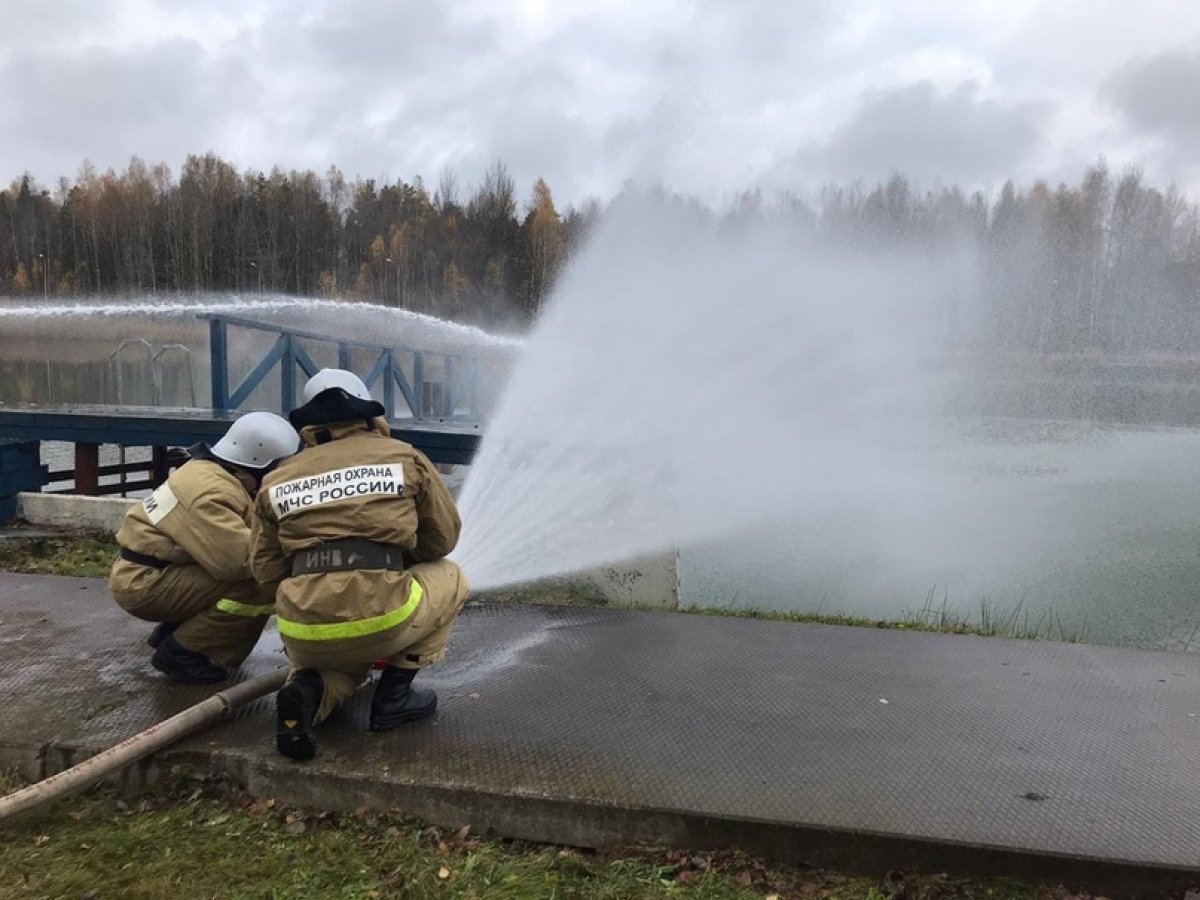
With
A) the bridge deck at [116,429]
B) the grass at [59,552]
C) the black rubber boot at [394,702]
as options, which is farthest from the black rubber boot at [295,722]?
the bridge deck at [116,429]

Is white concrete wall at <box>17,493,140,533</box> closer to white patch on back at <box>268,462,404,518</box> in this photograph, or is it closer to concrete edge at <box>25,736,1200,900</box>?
concrete edge at <box>25,736,1200,900</box>

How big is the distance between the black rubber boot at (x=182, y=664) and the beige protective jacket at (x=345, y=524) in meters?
1.03

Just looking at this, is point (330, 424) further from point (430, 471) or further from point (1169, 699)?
point (1169, 699)

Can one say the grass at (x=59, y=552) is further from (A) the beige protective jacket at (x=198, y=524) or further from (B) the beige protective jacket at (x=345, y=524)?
(B) the beige protective jacket at (x=345, y=524)

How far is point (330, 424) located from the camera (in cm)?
320

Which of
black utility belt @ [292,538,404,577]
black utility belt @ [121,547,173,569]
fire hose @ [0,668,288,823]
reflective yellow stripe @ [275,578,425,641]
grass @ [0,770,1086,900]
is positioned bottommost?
grass @ [0,770,1086,900]

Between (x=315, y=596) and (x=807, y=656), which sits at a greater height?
(x=315, y=596)

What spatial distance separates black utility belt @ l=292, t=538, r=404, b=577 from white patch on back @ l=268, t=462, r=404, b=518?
0.52ft

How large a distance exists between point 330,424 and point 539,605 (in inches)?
95.7

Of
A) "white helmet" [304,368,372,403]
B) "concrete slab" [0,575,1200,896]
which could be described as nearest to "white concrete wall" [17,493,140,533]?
"concrete slab" [0,575,1200,896]

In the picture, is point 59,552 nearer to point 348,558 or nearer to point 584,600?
point 584,600

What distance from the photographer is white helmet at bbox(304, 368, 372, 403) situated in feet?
10.9

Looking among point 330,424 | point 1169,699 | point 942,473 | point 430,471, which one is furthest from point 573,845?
point 942,473

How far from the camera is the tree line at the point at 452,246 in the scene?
17.7 metres
